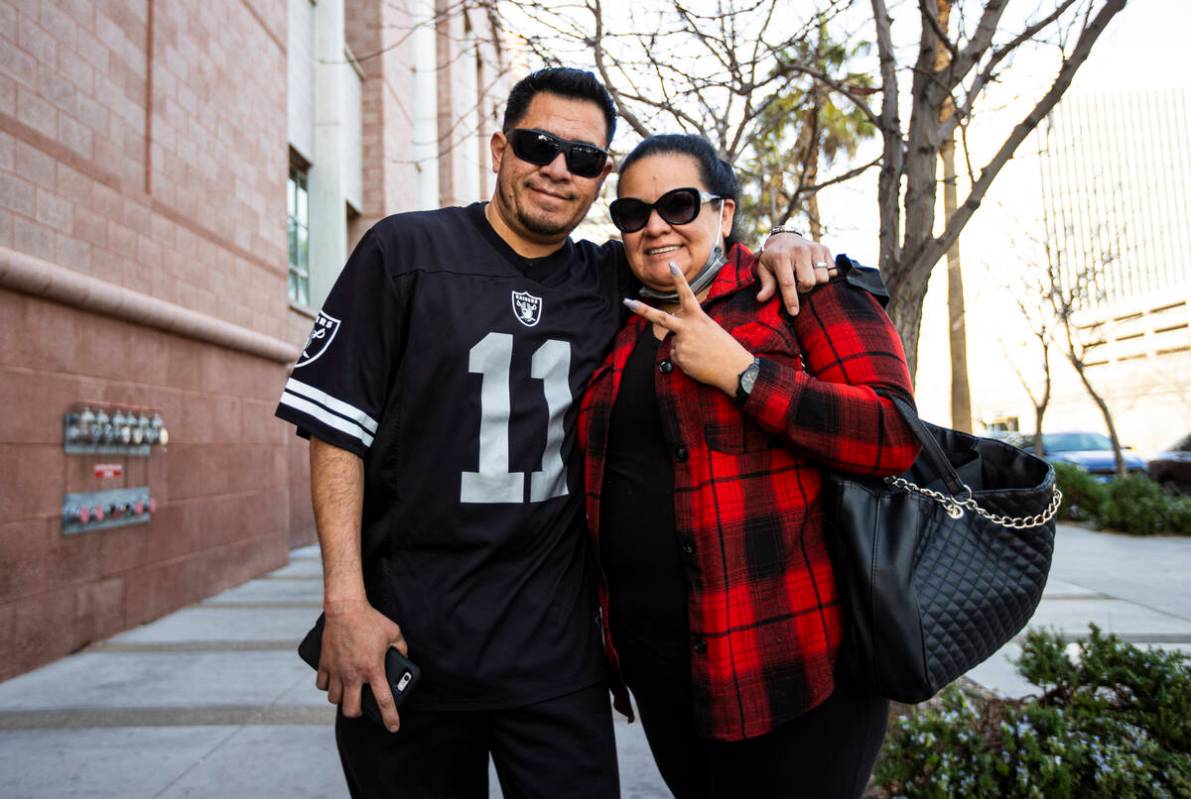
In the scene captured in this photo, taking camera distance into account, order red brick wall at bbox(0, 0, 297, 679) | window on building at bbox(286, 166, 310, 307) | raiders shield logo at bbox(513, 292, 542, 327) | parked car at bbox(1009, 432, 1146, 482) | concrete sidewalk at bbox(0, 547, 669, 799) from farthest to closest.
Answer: parked car at bbox(1009, 432, 1146, 482) → window on building at bbox(286, 166, 310, 307) → red brick wall at bbox(0, 0, 297, 679) → concrete sidewalk at bbox(0, 547, 669, 799) → raiders shield logo at bbox(513, 292, 542, 327)

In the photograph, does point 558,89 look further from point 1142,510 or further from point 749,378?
point 1142,510

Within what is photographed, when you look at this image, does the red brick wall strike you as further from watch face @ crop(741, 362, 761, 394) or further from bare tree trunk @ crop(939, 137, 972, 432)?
bare tree trunk @ crop(939, 137, 972, 432)

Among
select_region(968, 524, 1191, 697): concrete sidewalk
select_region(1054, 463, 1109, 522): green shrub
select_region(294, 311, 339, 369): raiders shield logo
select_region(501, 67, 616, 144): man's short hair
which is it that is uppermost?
select_region(501, 67, 616, 144): man's short hair

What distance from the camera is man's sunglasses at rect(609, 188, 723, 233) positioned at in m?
1.97

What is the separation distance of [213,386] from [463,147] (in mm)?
14855

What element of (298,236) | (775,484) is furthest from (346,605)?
(298,236)

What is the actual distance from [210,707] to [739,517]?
3.73m

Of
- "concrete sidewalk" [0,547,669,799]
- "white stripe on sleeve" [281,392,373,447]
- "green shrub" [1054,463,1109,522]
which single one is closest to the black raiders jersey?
"white stripe on sleeve" [281,392,373,447]

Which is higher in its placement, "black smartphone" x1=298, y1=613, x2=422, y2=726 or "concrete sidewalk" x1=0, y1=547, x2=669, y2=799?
"black smartphone" x1=298, y1=613, x2=422, y2=726

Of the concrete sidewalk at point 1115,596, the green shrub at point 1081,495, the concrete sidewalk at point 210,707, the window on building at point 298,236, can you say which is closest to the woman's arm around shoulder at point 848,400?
the concrete sidewalk at point 210,707

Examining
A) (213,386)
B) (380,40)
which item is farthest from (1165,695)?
(380,40)

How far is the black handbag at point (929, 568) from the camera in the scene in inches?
61.9

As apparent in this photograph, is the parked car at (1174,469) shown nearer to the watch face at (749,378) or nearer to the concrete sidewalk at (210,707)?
the concrete sidewalk at (210,707)

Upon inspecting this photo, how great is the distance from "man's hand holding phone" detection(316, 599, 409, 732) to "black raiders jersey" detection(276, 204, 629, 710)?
87 millimetres
